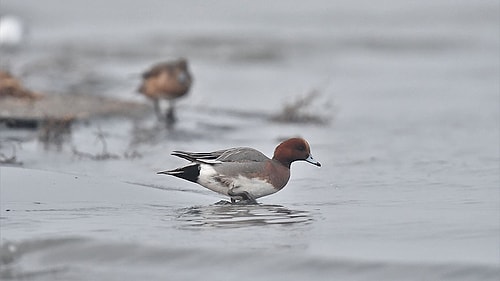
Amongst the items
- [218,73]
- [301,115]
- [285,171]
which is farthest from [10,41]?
[285,171]

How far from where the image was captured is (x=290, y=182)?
9570 millimetres

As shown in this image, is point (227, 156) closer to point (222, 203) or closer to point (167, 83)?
point (222, 203)

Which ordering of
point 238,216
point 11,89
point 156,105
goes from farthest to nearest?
point 156,105
point 11,89
point 238,216

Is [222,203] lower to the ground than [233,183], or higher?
lower

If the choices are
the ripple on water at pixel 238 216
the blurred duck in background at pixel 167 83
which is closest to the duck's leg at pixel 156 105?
the blurred duck in background at pixel 167 83

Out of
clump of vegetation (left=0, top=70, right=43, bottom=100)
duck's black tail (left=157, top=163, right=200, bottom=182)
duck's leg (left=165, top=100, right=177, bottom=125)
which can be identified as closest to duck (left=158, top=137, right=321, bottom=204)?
duck's black tail (left=157, top=163, right=200, bottom=182)

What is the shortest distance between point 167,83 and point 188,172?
215 inches

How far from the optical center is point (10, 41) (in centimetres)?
2106

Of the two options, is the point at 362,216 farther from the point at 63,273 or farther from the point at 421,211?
the point at 63,273

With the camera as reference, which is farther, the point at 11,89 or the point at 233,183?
the point at 11,89

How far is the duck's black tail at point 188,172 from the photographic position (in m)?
8.34

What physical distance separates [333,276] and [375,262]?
260mm

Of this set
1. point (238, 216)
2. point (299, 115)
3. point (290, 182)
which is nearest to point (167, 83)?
point (299, 115)

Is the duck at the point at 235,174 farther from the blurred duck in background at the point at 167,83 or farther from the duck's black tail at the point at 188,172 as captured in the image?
the blurred duck in background at the point at 167,83
